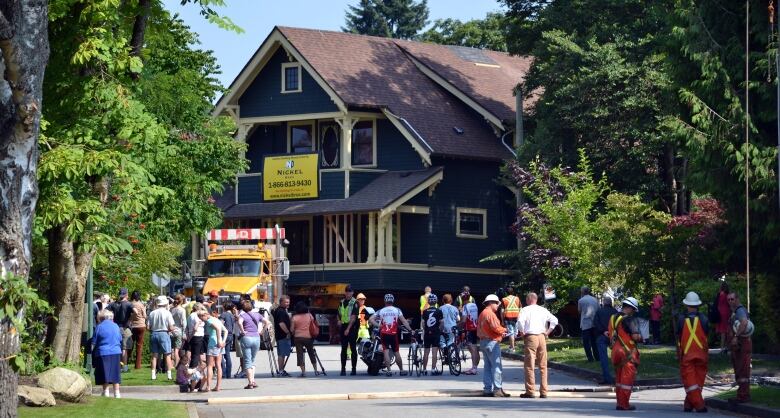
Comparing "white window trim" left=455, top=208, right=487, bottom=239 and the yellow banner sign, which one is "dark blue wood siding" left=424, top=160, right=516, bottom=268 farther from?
the yellow banner sign

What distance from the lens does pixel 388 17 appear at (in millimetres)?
95500

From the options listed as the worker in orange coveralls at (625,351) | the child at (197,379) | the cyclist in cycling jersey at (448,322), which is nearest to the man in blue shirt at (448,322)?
the cyclist in cycling jersey at (448,322)

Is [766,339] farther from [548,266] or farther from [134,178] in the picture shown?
[134,178]

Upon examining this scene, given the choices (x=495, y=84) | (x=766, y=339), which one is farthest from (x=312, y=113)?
(x=766, y=339)

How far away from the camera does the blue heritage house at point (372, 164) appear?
52281mm

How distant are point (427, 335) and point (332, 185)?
2206cm

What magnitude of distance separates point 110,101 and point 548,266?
22.8 m

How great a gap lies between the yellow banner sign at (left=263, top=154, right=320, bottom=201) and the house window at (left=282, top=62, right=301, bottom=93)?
8.01 feet

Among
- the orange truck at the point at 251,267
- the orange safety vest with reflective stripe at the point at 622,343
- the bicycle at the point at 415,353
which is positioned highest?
the orange truck at the point at 251,267

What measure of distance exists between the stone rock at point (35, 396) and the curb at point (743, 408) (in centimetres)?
1001

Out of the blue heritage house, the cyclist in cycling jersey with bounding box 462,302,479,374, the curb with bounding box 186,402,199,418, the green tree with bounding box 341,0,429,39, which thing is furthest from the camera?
the green tree with bounding box 341,0,429,39

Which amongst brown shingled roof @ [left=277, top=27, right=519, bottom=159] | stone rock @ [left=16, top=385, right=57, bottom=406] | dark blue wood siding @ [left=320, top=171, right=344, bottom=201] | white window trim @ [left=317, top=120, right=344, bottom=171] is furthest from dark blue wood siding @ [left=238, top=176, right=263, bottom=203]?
stone rock @ [left=16, top=385, right=57, bottom=406]

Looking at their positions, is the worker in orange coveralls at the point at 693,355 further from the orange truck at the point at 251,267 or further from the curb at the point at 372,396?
the orange truck at the point at 251,267

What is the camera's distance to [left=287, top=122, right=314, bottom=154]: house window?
54812 mm
